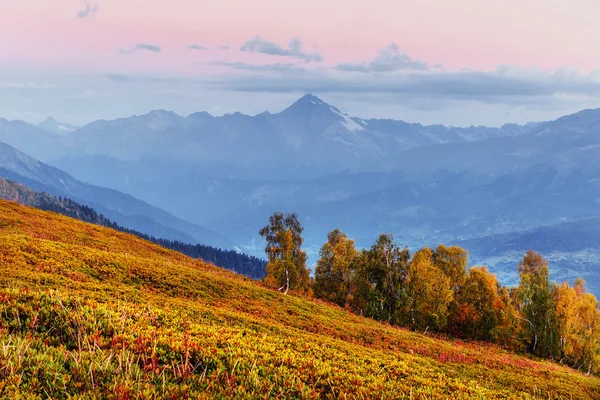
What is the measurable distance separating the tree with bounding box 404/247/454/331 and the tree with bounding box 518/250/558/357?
1080 cm

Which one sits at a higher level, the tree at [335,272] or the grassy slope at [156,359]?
the grassy slope at [156,359]

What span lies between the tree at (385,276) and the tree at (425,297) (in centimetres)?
150

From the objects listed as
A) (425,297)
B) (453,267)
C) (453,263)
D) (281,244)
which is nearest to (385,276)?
(425,297)

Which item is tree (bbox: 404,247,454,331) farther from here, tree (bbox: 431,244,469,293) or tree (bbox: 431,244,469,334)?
tree (bbox: 431,244,469,293)

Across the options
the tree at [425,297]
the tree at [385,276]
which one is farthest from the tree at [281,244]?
the tree at [425,297]

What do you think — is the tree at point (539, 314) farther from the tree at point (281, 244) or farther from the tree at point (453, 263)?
the tree at point (281, 244)

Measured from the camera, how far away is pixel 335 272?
74.6m

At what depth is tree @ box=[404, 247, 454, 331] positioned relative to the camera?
58094 millimetres

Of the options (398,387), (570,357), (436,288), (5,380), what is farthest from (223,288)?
(570,357)

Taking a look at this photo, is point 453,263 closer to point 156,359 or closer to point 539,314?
point 539,314

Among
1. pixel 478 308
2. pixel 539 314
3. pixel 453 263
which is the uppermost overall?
pixel 453 263

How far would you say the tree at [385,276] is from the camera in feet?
193

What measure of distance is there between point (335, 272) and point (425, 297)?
1993 centimetres

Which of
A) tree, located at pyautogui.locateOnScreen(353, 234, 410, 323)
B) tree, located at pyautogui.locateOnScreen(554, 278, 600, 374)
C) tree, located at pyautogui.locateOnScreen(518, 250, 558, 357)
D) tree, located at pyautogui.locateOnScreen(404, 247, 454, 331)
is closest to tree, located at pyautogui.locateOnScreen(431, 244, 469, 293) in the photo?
tree, located at pyautogui.locateOnScreen(404, 247, 454, 331)
